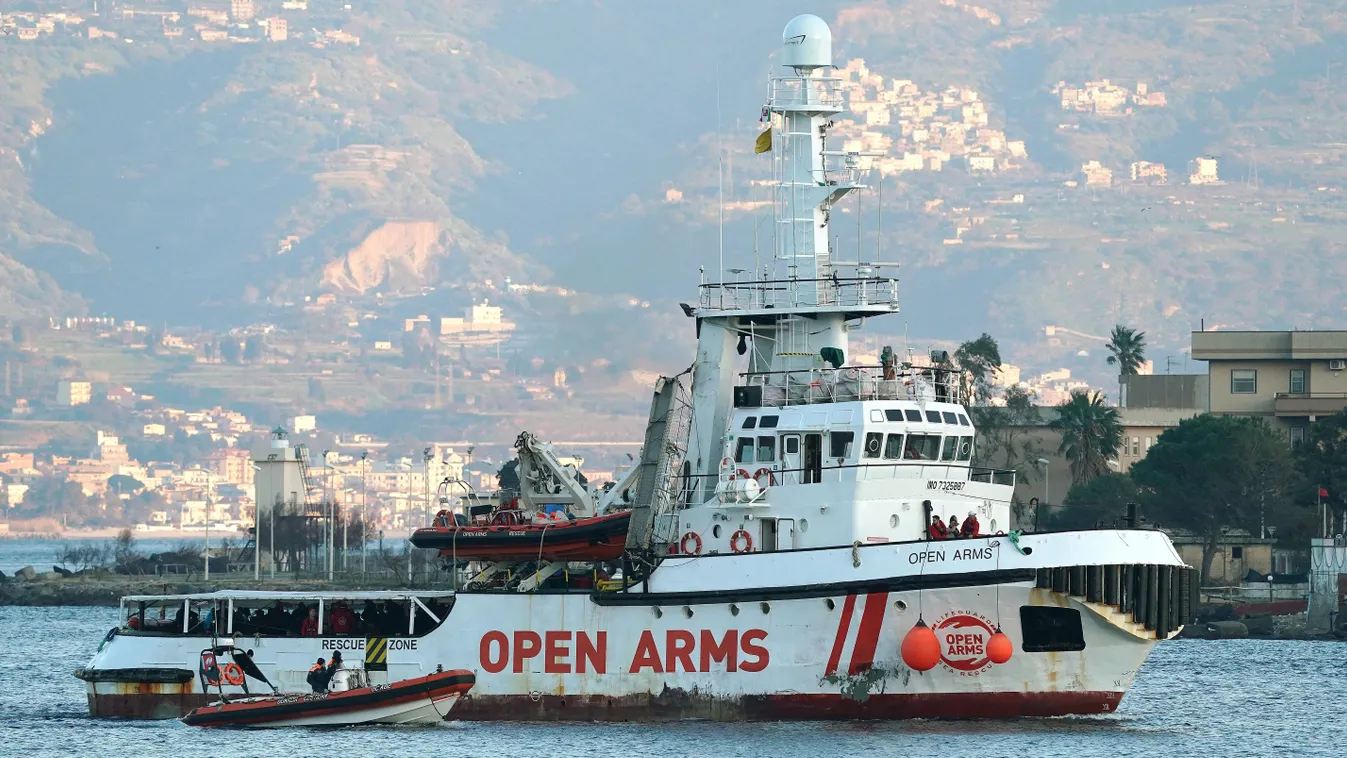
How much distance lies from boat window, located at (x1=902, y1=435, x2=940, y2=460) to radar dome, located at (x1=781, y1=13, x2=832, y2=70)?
8088 millimetres

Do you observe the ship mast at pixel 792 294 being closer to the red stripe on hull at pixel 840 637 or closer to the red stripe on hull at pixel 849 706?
the red stripe on hull at pixel 849 706

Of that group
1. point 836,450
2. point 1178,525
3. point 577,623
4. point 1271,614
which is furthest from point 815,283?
point 1178,525

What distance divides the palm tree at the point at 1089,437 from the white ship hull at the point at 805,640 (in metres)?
69.3

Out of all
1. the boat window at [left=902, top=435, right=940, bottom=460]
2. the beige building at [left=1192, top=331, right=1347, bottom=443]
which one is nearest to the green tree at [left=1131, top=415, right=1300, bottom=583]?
the beige building at [left=1192, top=331, right=1347, bottom=443]

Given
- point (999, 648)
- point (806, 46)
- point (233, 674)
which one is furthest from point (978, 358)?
Answer: point (999, 648)

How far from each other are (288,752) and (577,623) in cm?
588

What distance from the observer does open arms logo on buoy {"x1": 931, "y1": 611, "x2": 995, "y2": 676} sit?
39.7 meters

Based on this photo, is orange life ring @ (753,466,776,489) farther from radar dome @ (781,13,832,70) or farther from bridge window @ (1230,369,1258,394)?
bridge window @ (1230,369,1258,394)

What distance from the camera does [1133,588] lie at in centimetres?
3981

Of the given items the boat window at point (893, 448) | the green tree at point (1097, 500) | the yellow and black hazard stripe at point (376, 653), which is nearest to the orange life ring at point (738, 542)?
the boat window at point (893, 448)

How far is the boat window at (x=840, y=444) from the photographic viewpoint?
41406mm

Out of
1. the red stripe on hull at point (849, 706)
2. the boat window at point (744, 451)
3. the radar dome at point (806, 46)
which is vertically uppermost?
the radar dome at point (806, 46)

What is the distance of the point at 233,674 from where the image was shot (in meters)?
44.1

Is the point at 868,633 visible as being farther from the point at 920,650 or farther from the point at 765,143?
the point at 765,143
